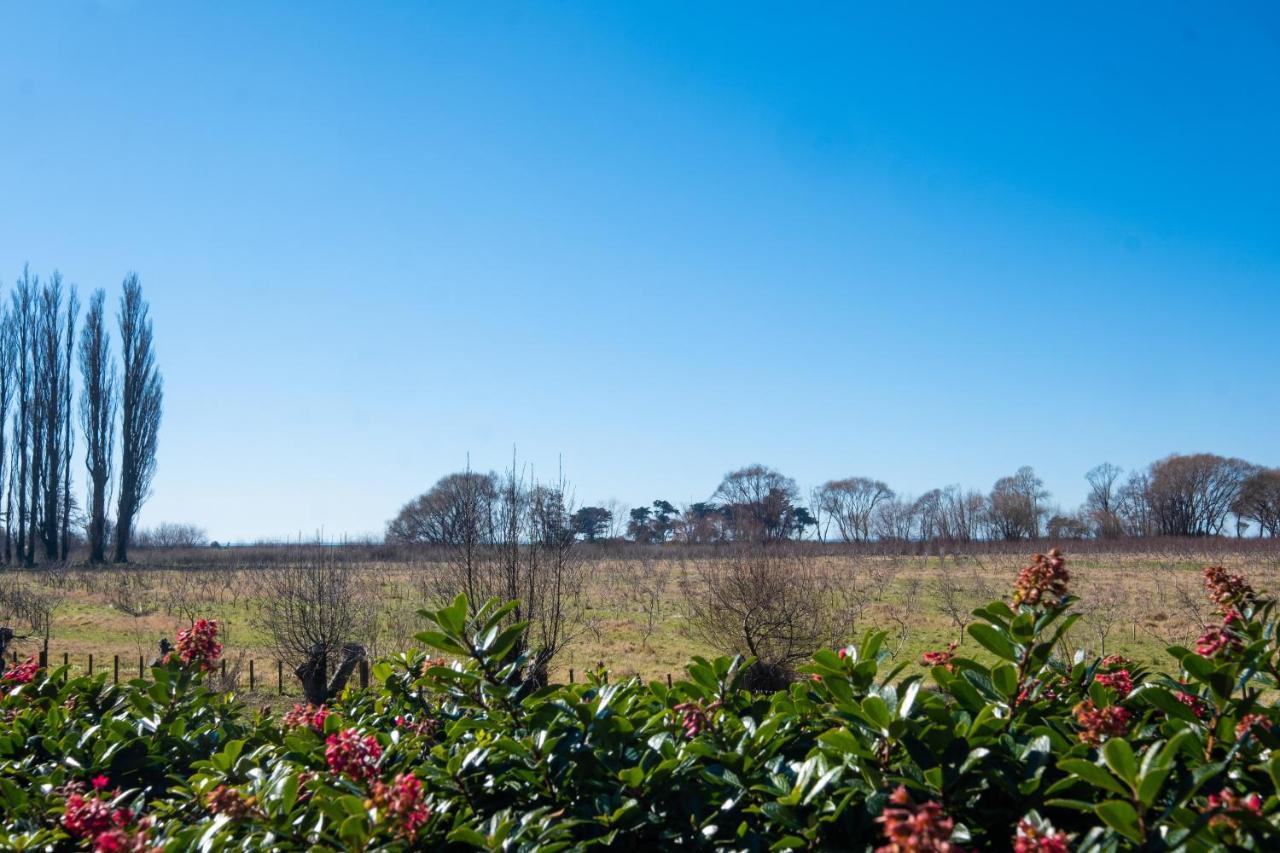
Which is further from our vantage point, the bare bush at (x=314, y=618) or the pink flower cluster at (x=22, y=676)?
the bare bush at (x=314, y=618)

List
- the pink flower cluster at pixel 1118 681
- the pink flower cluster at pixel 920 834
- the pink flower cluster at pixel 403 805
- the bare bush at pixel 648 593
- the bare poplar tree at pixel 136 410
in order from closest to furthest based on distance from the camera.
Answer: the pink flower cluster at pixel 920 834, the pink flower cluster at pixel 403 805, the pink flower cluster at pixel 1118 681, the bare bush at pixel 648 593, the bare poplar tree at pixel 136 410

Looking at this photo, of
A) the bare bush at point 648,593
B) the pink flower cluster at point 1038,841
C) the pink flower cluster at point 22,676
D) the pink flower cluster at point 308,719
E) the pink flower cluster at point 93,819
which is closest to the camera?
the pink flower cluster at point 1038,841

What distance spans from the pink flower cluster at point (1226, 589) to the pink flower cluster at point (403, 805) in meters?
1.53

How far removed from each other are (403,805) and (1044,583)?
1139 mm

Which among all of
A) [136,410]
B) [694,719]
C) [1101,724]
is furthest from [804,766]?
[136,410]

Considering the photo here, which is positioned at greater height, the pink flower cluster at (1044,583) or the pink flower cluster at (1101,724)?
the pink flower cluster at (1044,583)

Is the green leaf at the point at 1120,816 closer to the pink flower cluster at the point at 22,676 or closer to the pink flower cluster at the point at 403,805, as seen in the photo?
the pink flower cluster at the point at 403,805

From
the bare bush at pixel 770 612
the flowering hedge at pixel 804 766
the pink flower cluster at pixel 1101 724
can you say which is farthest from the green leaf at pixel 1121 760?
the bare bush at pixel 770 612

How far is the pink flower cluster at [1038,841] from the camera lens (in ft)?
3.80

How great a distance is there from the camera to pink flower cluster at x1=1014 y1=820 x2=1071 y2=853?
116 centimetres

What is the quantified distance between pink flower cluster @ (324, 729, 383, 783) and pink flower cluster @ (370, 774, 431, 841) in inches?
11.8

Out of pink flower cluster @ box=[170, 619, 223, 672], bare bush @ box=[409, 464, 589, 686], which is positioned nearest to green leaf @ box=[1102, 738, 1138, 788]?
pink flower cluster @ box=[170, 619, 223, 672]

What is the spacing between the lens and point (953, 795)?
145 centimetres

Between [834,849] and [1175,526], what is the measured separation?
1849 inches
